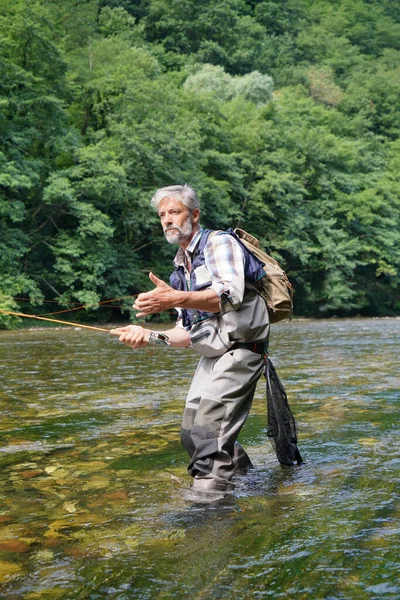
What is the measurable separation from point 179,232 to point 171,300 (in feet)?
→ 2.04

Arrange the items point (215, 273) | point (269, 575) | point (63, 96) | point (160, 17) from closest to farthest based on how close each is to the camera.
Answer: point (269, 575) → point (215, 273) → point (63, 96) → point (160, 17)

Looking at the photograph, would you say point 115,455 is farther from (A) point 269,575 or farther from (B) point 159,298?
(A) point 269,575

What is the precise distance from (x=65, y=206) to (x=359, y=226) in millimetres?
26647

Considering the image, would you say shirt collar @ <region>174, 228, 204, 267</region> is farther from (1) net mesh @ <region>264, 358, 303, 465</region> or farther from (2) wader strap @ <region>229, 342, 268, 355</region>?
(1) net mesh @ <region>264, 358, 303, 465</region>

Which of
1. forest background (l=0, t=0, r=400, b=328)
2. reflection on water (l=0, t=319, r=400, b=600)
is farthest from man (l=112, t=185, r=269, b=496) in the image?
forest background (l=0, t=0, r=400, b=328)

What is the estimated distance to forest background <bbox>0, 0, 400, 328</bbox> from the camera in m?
34.6

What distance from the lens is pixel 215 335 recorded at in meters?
5.11

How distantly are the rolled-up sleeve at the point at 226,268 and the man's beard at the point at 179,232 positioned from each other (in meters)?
0.15

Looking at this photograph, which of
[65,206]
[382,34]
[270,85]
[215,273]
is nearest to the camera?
[215,273]

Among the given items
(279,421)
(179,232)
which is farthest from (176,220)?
(279,421)

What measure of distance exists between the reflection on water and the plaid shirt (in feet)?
3.95

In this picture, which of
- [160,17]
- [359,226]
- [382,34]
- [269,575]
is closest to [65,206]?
[359,226]

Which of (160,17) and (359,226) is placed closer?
(359,226)

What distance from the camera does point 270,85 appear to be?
225 feet
